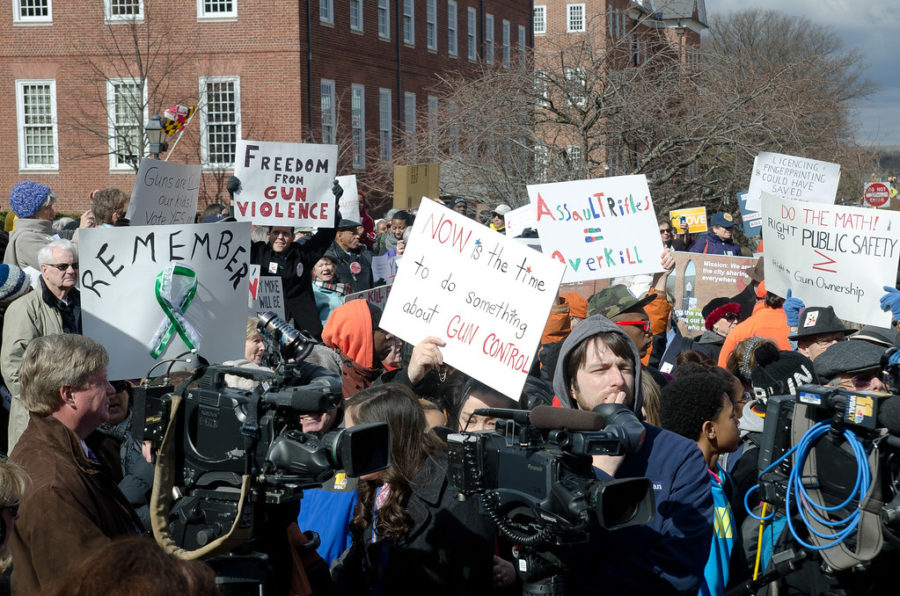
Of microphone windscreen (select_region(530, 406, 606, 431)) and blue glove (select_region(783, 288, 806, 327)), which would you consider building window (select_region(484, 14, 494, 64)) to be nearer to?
blue glove (select_region(783, 288, 806, 327))

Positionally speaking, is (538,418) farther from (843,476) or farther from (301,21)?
(301,21)

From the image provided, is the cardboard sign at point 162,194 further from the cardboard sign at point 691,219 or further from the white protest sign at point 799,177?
the cardboard sign at point 691,219

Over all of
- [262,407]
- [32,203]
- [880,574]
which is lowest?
[880,574]

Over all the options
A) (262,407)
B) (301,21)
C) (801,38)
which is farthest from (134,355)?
(801,38)

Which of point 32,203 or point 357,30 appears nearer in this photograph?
Result: point 32,203

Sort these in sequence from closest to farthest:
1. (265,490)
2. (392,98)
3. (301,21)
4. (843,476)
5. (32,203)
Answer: (265,490) → (843,476) → (32,203) → (301,21) → (392,98)

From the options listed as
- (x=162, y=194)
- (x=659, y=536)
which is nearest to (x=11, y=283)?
(x=162, y=194)

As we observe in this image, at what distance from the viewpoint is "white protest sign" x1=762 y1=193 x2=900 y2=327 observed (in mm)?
7367

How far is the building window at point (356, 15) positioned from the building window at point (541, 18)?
2808 cm

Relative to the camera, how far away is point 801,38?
233 feet

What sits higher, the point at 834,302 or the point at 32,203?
the point at 32,203

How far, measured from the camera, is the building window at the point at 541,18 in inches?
2430

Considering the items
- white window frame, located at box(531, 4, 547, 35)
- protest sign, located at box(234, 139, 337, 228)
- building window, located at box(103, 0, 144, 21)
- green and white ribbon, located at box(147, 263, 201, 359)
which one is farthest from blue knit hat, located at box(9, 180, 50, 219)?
white window frame, located at box(531, 4, 547, 35)

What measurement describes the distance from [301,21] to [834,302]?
26598 millimetres
